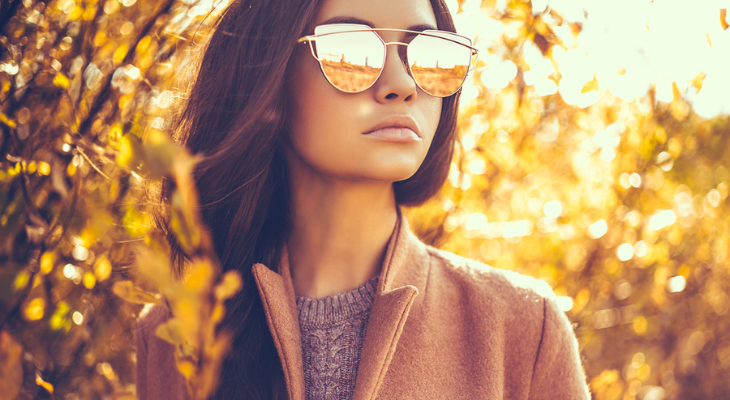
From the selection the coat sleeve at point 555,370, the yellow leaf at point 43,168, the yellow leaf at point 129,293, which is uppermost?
the yellow leaf at point 43,168

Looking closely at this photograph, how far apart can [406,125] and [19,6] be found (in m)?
1.14

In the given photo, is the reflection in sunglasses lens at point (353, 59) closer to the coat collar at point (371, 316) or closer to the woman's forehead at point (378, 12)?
the woman's forehead at point (378, 12)

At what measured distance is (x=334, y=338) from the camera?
133 cm

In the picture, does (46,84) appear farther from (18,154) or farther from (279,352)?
(279,352)

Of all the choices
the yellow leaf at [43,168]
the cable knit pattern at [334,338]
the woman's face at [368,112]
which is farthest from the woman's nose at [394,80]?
the yellow leaf at [43,168]

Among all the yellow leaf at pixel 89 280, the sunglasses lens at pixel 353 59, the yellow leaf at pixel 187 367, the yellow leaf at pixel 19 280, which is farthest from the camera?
the yellow leaf at pixel 89 280

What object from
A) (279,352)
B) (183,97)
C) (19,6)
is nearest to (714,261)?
(279,352)

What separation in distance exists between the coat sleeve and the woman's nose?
670 mm

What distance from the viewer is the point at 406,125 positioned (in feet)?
4.02

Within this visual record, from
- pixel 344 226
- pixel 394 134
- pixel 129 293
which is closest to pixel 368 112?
pixel 394 134

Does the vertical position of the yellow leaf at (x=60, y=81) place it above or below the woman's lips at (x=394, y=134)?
above

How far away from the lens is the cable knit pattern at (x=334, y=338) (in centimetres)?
127

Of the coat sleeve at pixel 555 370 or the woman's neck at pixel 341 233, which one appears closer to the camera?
the coat sleeve at pixel 555 370

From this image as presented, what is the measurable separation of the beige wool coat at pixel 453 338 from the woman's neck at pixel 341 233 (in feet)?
0.22
